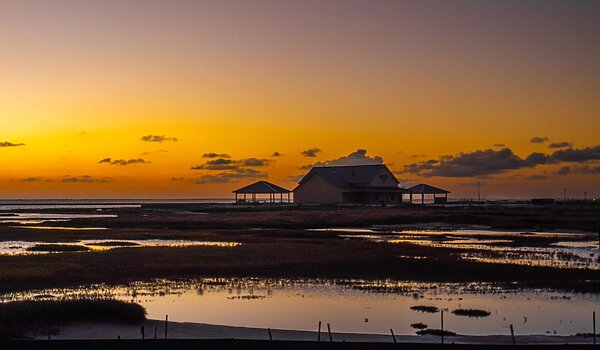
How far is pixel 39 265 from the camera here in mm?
33406

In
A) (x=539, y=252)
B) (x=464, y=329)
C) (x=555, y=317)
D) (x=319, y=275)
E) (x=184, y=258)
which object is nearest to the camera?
(x=464, y=329)

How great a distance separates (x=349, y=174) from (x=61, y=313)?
90725 mm

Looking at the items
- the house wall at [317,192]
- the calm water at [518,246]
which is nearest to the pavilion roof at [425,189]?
the house wall at [317,192]

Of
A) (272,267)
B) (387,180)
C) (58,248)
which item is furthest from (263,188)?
(272,267)

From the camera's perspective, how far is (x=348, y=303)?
24.4 metres

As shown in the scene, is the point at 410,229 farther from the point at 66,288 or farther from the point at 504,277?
the point at 66,288

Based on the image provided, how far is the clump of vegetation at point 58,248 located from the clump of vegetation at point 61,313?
73.4ft

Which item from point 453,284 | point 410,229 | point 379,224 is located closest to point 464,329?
point 453,284

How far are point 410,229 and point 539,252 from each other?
26.7m

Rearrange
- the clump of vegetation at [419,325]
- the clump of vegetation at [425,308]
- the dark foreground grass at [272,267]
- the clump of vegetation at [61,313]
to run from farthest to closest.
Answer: the dark foreground grass at [272,267]
the clump of vegetation at [425,308]
the clump of vegetation at [419,325]
the clump of vegetation at [61,313]

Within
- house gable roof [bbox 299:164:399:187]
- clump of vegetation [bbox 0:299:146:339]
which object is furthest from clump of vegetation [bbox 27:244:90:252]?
house gable roof [bbox 299:164:399:187]

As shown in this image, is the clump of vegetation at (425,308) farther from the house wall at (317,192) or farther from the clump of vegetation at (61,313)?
the house wall at (317,192)

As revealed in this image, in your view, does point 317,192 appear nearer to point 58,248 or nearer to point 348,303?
point 58,248

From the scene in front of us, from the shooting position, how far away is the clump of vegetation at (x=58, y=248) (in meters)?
42.4
